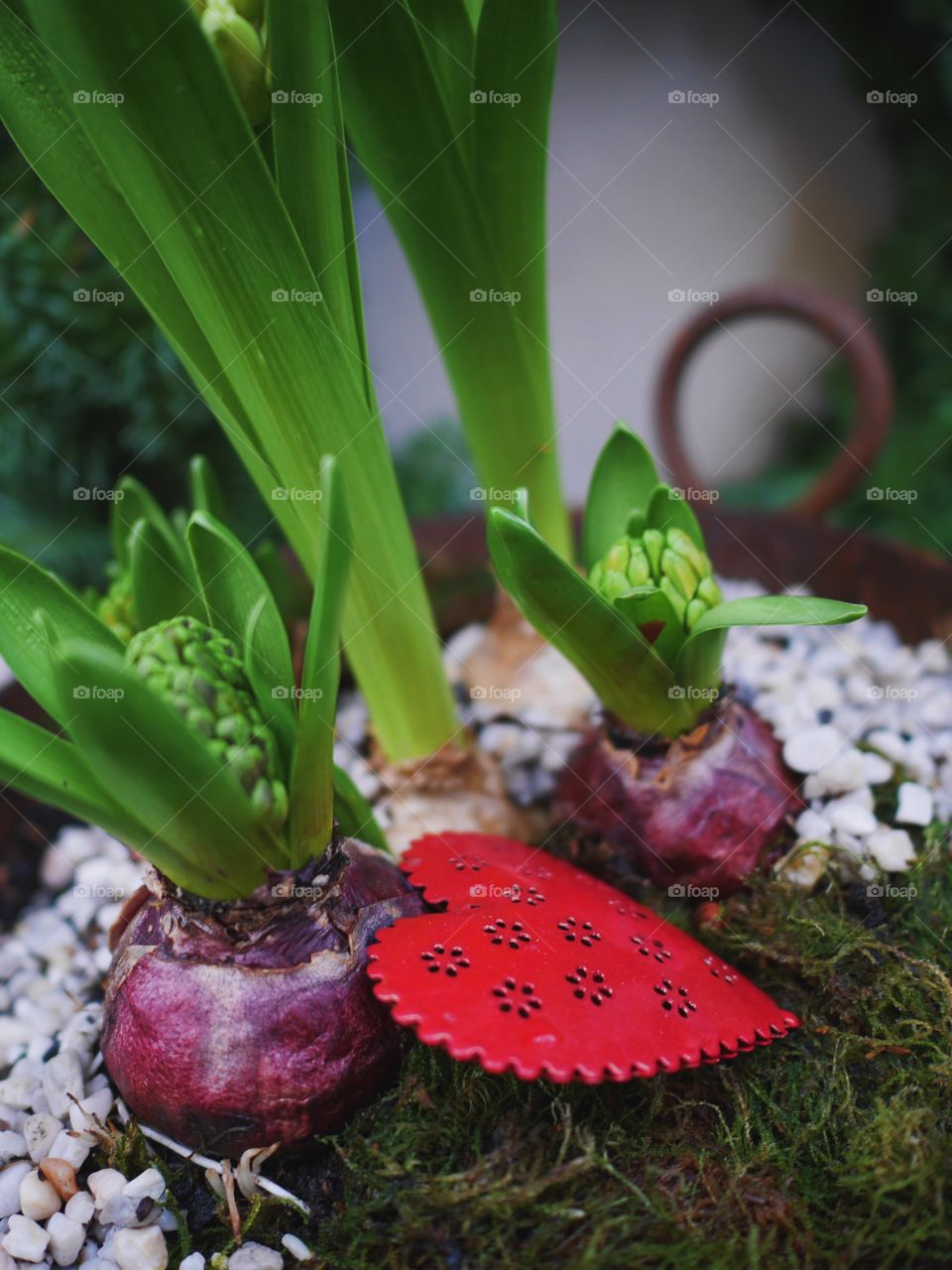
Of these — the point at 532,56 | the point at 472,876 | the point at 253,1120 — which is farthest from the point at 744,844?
the point at 532,56

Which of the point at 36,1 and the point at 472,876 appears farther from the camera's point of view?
the point at 472,876

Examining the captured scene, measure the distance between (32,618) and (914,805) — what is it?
590 millimetres

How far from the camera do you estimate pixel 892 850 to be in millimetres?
682

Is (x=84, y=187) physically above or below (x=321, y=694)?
above

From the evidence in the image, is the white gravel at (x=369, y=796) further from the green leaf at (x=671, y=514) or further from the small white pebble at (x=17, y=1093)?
the green leaf at (x=671, y=514)

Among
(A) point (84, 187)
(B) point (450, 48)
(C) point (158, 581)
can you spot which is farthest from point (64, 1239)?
(B) point (450, 48)

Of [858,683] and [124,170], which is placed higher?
[124,170]

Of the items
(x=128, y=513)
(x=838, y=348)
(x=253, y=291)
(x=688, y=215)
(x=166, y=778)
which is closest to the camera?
(x=166, y=778)

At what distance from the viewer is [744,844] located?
684mm

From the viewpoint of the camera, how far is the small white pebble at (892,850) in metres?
0.68

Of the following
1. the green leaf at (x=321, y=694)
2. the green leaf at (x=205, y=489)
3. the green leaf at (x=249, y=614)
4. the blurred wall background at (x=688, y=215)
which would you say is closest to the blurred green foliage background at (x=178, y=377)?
the blurred wall background at (x=688, y=215)

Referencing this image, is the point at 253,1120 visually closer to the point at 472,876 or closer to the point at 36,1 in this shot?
the point at 472,876

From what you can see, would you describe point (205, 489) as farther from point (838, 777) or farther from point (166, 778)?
point (838, 777)

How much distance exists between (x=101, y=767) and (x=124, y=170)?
31 cm
